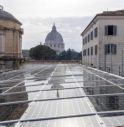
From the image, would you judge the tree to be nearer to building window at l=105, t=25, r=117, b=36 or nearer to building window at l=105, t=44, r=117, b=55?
building window at l=105, t=44, r=117, b=55

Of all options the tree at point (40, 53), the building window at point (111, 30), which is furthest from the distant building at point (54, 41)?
the building window at point (111, 30)

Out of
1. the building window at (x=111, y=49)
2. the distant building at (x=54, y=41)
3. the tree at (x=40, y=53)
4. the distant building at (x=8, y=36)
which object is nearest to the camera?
the building window at (x=111, y=49)

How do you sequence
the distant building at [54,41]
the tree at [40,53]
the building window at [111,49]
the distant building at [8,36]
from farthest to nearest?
the distant building at [54,41] < the tree at [40,53] < the distant building at [8,36] < the building window at [111,49]

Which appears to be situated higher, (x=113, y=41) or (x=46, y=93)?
(x=113, y=41)

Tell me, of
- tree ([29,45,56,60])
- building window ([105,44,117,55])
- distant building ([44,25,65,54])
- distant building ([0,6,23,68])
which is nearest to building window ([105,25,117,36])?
building window ([105,44,117,55])

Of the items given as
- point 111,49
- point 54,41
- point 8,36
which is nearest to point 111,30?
point 111,49

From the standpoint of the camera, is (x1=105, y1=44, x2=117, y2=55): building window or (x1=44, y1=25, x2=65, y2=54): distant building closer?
(x1=105, y1=44, x2=117, y2=55): building window

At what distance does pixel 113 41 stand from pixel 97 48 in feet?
7.15

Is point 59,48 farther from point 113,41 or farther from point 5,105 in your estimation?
point 5,105

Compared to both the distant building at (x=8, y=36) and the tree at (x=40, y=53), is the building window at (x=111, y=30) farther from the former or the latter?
the tree at (x=40, y=53)

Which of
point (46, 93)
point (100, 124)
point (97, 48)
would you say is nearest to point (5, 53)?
point (97, 48)

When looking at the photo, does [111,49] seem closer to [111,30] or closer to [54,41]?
[111,30]

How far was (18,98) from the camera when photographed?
1145 cm

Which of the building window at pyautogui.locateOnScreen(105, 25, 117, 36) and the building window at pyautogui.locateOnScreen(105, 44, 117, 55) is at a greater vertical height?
the building window at pyautogui.locateOnScreen(105, 25, 117, 36)
